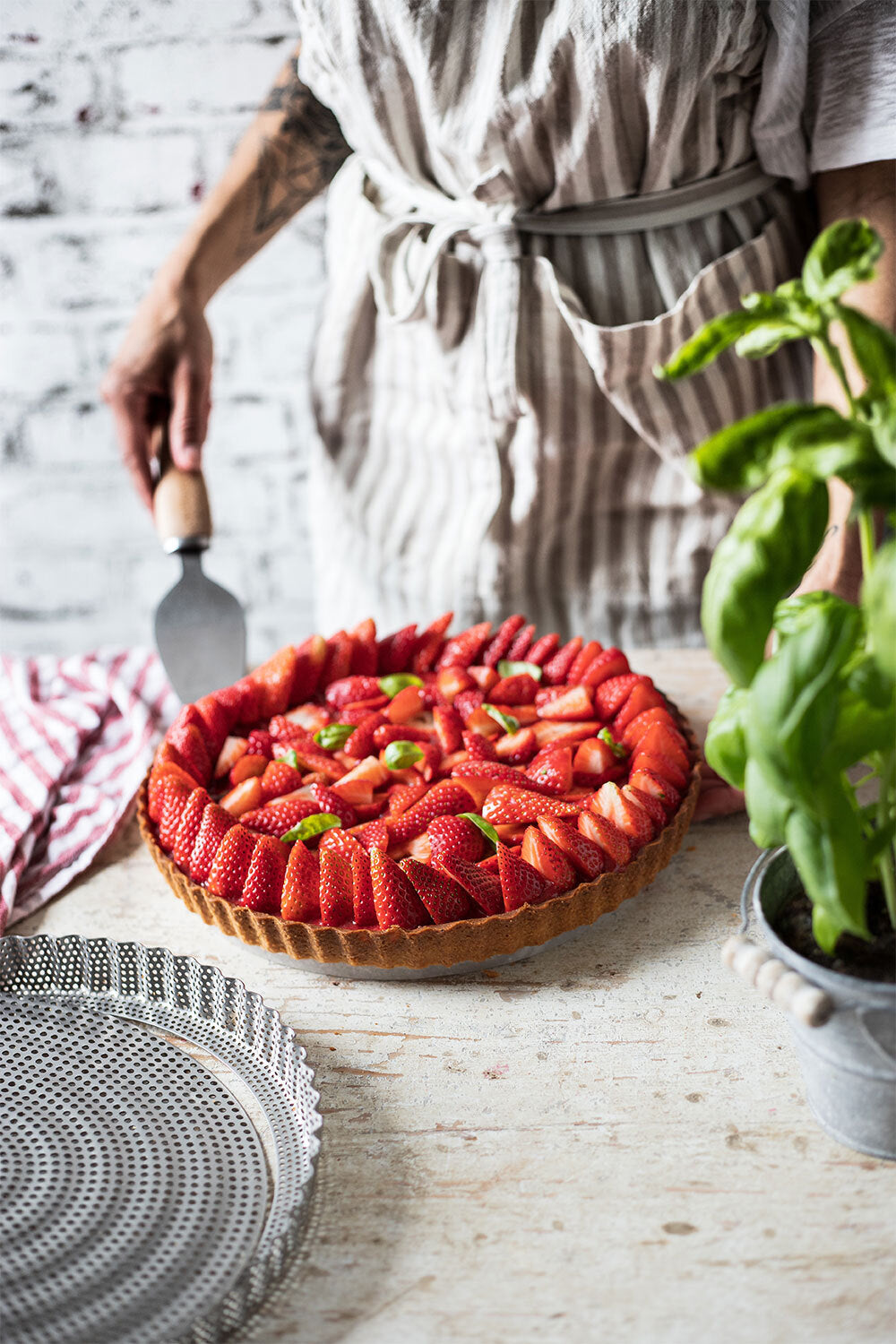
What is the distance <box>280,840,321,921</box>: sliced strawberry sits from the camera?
31.3 inches

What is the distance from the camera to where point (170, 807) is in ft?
3.01

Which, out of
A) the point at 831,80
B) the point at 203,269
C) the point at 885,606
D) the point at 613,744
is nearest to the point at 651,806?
the point at 613,744

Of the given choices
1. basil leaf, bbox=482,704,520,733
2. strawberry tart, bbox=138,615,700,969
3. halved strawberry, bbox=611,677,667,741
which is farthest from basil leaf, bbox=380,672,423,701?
halved strawberry, bbox=611,677,667,741

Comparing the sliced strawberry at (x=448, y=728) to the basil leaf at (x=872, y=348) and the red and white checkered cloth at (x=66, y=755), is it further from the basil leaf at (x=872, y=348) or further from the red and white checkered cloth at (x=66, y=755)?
the basil leaf at (x=872, y=348)

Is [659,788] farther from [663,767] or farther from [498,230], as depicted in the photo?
[498,230]

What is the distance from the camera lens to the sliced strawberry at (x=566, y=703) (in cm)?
105

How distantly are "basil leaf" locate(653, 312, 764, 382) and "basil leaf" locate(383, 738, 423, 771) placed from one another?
0.51 m

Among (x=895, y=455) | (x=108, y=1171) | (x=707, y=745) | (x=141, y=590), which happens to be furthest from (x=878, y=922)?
(x=141, y=590)

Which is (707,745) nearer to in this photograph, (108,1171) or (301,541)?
(108,1171)

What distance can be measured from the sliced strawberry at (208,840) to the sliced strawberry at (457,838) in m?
0.16

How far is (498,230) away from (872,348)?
761 mm

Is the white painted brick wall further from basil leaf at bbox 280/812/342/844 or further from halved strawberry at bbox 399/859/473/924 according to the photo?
halved strawberry at bbox 399/859/473/924

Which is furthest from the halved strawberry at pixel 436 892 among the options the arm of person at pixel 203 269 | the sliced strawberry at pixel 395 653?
the arm of person at pixel 203 269

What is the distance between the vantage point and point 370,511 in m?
1.47
